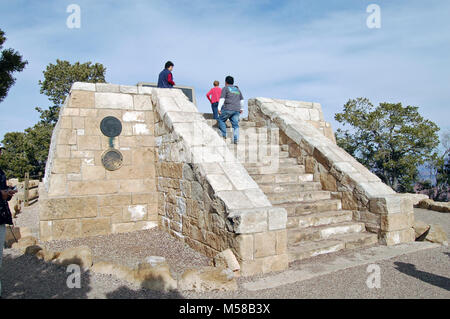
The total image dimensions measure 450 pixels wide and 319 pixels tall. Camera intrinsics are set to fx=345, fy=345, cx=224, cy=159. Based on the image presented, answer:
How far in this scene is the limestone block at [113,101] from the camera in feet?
20.2

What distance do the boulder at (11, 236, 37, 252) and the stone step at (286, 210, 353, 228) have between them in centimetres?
389

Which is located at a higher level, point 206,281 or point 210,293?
point 206,281

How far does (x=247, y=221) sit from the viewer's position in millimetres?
4020

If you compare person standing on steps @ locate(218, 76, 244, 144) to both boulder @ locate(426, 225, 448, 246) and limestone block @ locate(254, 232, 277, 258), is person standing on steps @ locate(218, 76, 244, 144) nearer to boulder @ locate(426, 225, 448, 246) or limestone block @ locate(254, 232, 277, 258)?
limestone block @ locate(254, 232, 277, 258)

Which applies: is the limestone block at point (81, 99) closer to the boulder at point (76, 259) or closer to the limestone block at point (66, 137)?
the limestone block at point (66, 137)

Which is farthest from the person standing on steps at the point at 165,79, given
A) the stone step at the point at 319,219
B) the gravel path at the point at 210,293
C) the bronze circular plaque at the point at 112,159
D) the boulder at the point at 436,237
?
the boulder at the point at 436,237

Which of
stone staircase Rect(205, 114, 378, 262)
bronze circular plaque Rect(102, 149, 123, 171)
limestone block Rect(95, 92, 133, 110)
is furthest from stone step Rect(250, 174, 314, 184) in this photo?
limestone block Rect(95, 92, 133, 110)

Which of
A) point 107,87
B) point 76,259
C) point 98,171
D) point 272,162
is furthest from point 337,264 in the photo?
point 107,87

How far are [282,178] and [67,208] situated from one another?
376cm

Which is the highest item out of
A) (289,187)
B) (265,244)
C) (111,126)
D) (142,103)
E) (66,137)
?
(142,103)

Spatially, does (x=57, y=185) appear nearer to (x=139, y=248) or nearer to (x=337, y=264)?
(x=139, y=248)

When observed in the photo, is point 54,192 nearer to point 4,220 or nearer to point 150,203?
point 150,203

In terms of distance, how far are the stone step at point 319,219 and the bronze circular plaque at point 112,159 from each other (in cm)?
316
